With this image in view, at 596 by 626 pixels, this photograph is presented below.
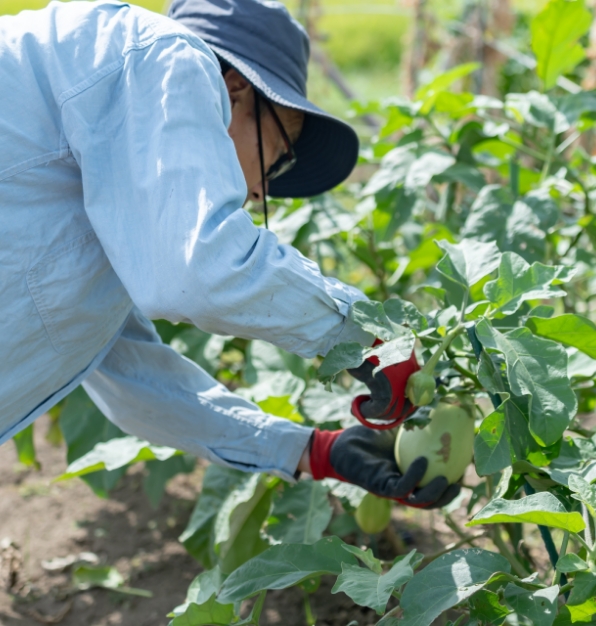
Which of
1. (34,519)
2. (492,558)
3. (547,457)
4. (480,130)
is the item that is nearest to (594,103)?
(480,130)

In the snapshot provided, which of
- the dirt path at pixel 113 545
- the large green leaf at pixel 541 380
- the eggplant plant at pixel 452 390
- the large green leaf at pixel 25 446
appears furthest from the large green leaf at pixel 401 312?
the large green leaf at pixel 25 446

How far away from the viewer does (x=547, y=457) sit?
1267 mm

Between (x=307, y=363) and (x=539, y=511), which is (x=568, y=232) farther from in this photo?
(x=539, y=511)

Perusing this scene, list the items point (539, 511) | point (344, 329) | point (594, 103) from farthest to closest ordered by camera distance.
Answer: point (594, 103), point (344, 329), point (539, 511)

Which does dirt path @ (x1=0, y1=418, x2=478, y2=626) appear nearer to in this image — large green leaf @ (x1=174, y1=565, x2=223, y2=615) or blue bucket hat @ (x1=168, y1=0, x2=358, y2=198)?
large green leaf @ (x1=174, y1=565, x2=223, y2=615)

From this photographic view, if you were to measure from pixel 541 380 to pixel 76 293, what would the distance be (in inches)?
28.0

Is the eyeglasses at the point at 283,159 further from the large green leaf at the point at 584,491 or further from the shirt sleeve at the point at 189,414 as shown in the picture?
the large green leaf at the point at 584,491

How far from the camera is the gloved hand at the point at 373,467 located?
1428 millimetres

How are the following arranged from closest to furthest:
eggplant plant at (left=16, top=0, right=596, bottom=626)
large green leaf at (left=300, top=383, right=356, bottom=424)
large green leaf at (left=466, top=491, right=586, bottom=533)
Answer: large green leaf at (left=466, top=491, right=586, bottom=533), eggplant plant at (left=16, top=0, right=596, bottom=626), large green leaf at (left=300, top=383, right=356, bottom=424)

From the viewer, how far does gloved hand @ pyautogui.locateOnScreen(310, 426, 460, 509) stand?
143cm

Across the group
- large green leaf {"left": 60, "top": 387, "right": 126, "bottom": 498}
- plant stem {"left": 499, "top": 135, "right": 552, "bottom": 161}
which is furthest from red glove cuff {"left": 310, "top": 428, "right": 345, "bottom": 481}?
plant stem {"left": 499, "top": 135, "right": 552, "bottom": 161}

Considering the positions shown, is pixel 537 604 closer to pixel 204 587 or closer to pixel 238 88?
pixel 204 587

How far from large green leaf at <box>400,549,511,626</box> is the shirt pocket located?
0.65 m

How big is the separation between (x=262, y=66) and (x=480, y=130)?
0.92 metres
